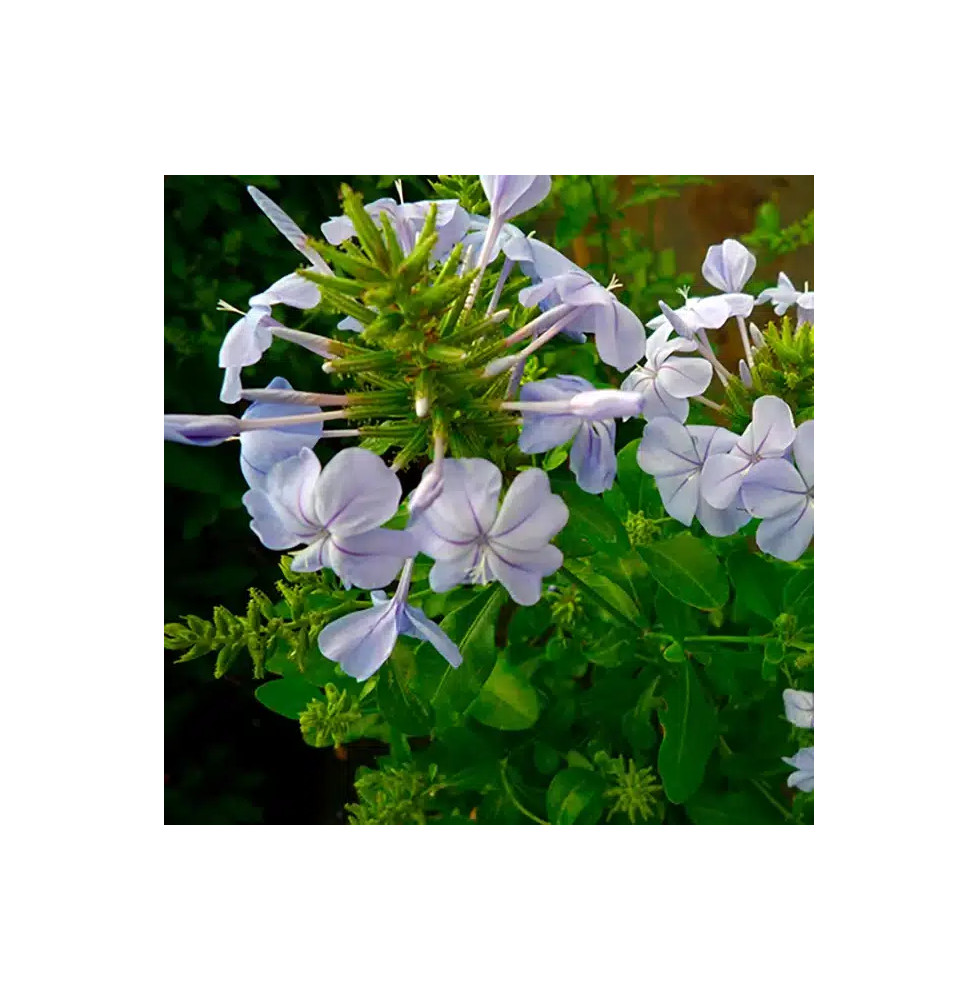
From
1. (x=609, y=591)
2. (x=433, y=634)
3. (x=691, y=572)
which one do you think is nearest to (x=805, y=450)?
(x=691, y=572)

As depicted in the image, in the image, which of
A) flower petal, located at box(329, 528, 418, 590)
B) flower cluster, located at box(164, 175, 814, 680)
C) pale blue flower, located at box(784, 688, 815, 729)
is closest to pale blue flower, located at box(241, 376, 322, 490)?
flower cluster, located at box(164, 175, 814, 680)

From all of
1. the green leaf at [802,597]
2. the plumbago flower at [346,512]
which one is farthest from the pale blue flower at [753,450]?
the plumbago flower at [346,512]

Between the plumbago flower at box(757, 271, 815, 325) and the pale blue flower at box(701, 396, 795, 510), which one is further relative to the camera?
the plumbago flower at box(757, 271, 815, 325)

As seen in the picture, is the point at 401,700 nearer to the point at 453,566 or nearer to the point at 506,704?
the point at 506,704

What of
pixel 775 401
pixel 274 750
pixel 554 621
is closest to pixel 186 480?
pixel 274 750

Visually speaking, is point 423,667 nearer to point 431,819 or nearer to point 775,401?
point 431,819

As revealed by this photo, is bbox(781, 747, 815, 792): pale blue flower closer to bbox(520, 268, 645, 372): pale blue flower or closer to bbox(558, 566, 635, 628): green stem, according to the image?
bbox(558, 566, 635, 628): green stem

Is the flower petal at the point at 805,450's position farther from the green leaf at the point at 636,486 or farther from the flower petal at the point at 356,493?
the flower petal at the point at 356,493
